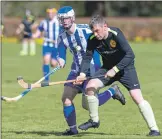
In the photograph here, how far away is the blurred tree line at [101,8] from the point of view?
5484 cm

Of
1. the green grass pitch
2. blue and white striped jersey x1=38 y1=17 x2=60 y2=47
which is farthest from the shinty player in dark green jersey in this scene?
blue and white striped jersey x1=38 y1=17 x2=60 y2=47

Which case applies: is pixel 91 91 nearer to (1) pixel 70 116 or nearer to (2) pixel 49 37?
(1) pixel 70 116

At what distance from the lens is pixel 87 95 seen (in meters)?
9.25

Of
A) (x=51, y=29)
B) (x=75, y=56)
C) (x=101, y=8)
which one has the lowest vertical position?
(x=101, y=8)

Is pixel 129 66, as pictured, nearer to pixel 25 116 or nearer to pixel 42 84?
pixel 42 84

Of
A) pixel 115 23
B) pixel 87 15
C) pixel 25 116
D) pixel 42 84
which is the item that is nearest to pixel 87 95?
pixel 42 84

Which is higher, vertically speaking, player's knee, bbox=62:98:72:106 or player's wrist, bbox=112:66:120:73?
player's wrist, bbox=112:66:120:73

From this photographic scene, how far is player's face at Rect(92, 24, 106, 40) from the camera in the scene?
29.1 ft

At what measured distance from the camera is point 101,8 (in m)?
55.6

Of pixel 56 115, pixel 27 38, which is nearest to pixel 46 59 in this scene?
pixel 56 115

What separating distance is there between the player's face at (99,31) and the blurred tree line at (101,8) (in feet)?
148

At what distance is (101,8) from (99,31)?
1850 inches

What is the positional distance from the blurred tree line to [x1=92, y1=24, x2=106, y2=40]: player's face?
45042mm

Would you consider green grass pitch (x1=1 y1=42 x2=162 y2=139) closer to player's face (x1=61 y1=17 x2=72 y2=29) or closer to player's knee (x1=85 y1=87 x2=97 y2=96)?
player's knee (x1=85 y1=87 x2=97 y2=96)
